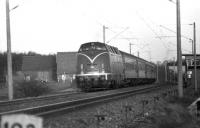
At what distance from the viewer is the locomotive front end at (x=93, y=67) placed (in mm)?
32438

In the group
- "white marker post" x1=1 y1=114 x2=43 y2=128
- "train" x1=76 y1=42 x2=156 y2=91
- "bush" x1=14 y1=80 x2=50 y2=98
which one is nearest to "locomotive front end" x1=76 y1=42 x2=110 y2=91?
"train" x1=76 y1=42 x2=156 y2=91

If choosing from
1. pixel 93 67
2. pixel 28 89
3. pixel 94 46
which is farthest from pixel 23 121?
pixel 28 89

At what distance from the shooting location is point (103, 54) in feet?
108

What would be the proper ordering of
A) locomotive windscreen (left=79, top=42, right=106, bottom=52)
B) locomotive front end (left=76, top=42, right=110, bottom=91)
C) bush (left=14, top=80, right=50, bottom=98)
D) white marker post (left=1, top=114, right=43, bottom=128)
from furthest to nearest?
bush (left=14, top=80, right=50, bottom=98) < locomotive windscreen (left=79, top=42, right=106, bottom=52) < locomotive front end (left=76, top=42, right=110, bottom=91) < white marker post (left=1, top=114, right=43, bottom=128)

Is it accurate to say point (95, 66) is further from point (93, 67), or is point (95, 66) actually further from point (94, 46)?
point (94, 46)

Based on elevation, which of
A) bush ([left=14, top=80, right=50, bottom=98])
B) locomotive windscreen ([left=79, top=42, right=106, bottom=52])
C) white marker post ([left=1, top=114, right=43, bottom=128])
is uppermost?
locomotive windscreen ([left=79, top=42, right=106, bottom=52])

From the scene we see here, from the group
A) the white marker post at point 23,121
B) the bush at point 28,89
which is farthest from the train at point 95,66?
the white marker post at point 23,121

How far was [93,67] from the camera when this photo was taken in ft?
108

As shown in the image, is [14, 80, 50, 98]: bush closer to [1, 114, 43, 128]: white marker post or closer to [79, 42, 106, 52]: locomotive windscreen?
[79, 42, 106, 52]: locomotive windscreen

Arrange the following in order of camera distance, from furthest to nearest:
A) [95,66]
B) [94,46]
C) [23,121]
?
1. [94,46]
2. [95,66]
3. [23,121]

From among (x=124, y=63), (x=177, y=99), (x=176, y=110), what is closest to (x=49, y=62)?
(x=124, y=63)

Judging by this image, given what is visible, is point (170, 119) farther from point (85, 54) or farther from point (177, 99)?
point (85, 54)

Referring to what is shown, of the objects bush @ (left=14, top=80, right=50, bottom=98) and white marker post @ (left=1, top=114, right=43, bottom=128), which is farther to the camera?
bush @ (left=14, top=80, right=50, bottom=98)

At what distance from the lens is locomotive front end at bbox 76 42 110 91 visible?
32.4 meters
